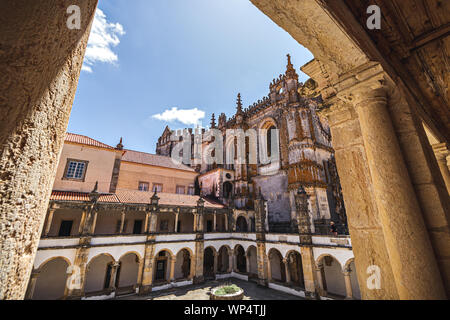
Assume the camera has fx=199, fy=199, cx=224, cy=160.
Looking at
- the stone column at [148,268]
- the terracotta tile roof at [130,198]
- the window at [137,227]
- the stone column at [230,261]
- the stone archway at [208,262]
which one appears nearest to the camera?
the terracotta tile roof at [130,198]

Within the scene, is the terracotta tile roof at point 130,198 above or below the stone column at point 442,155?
above

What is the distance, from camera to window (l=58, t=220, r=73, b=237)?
15203 millimetres

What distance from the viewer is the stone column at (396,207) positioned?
2.00 meters

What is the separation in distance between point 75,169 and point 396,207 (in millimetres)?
19994

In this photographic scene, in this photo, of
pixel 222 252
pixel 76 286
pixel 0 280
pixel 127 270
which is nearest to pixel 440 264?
pixel 0 280

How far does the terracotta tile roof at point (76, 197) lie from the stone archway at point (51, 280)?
4.52 metres

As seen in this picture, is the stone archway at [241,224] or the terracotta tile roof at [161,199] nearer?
the terracotta tile roof at [161,199]

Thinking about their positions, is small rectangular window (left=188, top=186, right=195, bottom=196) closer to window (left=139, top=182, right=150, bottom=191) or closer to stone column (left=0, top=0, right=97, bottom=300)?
window (left=139, top=182, right=150, bottom=191)

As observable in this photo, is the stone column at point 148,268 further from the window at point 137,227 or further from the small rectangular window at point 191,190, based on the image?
the small rectangular window at point 191,190

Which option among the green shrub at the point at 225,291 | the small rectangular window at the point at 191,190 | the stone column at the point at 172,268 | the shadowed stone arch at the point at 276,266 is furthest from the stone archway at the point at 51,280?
the shadowed stone arch at the point at 276,266

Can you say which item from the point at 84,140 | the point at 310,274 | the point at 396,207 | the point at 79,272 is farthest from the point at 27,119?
the point at 84,140

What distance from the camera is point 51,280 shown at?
14.1 m

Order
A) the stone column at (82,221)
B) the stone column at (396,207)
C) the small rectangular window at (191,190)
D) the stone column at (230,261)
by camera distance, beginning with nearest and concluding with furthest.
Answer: the stone column at (396,207) < the stone column at (82,221) < the stone column at (230,261) < the small rectangular window at (191,190)

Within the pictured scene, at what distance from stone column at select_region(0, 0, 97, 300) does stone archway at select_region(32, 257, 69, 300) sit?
1833 centimetres
